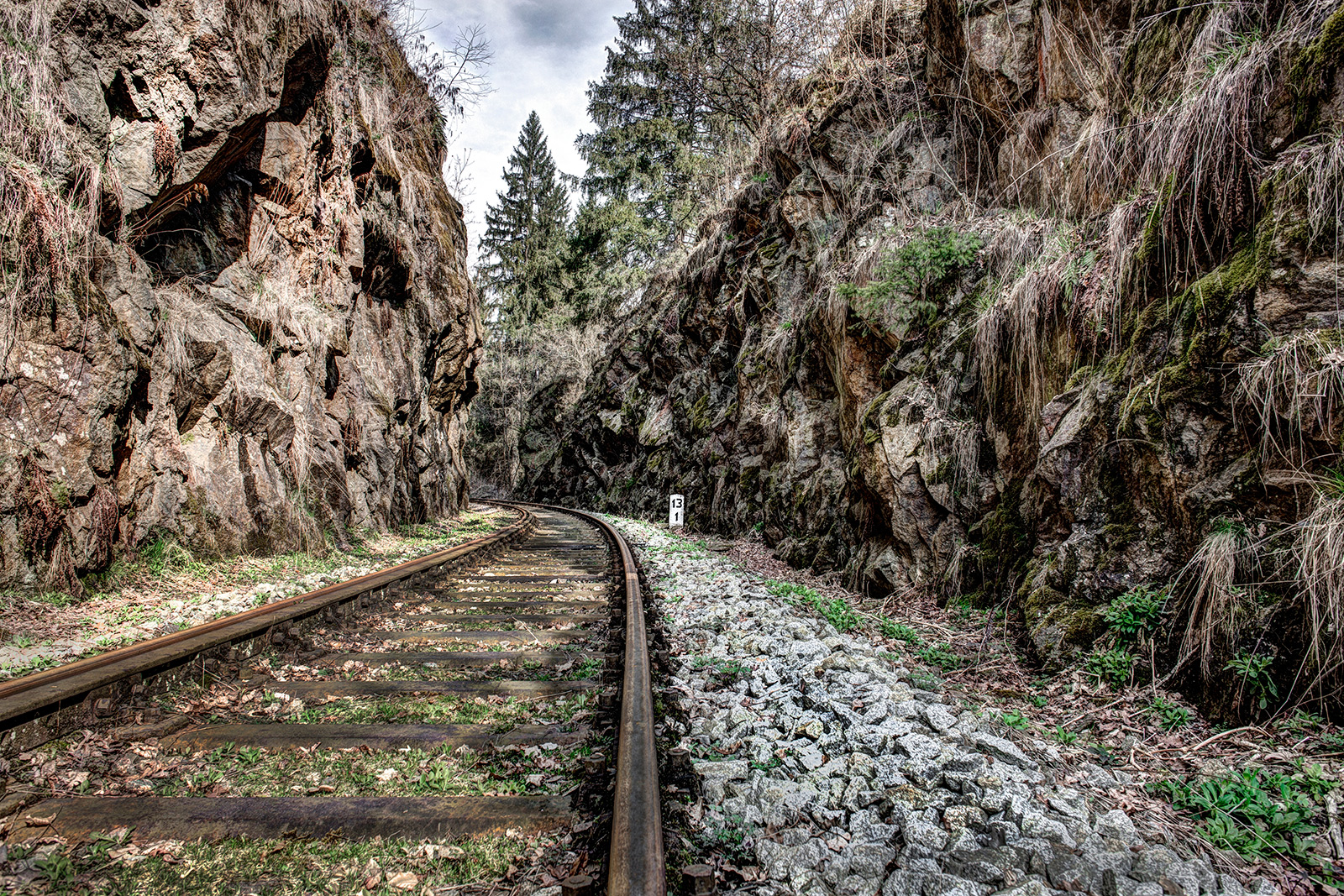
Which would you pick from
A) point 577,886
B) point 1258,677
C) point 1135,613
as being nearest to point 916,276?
point 1135,613

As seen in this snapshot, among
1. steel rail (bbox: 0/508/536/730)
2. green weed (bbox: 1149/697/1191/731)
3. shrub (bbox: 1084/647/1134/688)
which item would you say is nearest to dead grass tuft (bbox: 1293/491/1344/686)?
green weed (bbox: 1149/697/1191/731)

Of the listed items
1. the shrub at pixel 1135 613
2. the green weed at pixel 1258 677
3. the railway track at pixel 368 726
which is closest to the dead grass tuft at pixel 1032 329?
the shrub at pixel 1135 613

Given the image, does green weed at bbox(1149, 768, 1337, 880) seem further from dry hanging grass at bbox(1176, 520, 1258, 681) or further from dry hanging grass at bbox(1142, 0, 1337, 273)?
dry hanging grass at bbox(1142, 0, 1337, 273)

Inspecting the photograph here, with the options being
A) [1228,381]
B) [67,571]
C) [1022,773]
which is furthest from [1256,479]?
[67,571]

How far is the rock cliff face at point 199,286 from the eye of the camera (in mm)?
4824

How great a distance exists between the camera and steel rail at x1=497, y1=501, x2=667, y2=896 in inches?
61.6

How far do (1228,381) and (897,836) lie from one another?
275 centimetres

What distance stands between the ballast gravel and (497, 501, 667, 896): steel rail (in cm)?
24

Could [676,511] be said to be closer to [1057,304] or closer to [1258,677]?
[1057,304]

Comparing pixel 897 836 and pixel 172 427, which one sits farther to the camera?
pixel 172 427

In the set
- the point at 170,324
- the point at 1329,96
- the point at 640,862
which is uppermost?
the point at 1329,96

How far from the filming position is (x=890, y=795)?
7.65 ft

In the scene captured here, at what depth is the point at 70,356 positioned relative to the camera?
4.95m

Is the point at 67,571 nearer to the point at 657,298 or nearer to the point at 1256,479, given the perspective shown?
the point at 1256,479
